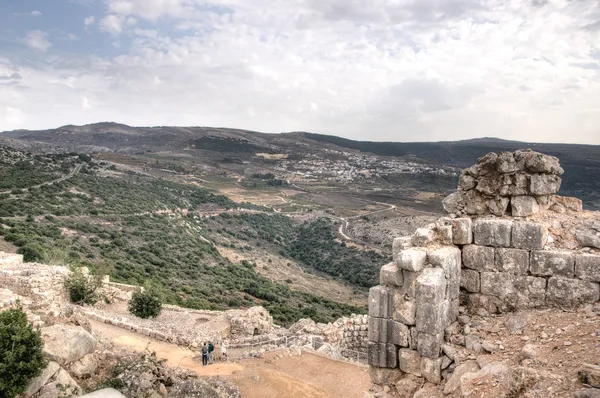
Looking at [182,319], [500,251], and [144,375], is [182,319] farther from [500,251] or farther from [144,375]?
[500,251]

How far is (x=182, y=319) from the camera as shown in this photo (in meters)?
20.5

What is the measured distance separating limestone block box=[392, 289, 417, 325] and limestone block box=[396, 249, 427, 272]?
1.46 ft

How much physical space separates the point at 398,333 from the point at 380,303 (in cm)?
52

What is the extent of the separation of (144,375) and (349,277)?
109 feet

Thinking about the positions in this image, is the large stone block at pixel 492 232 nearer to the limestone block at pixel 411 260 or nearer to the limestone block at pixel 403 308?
the limestone block at pixel 411 260

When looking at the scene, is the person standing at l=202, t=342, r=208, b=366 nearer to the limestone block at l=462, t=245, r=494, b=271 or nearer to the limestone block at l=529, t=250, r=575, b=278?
the limestone block at l=462, t=245, r=494, b=271

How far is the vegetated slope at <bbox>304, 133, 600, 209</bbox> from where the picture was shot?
2817 inches

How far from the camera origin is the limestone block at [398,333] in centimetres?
627

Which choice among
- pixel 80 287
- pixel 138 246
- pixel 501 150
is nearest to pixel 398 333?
pixel 80 287

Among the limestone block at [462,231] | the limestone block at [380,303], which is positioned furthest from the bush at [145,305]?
the limestone block at [462,231]

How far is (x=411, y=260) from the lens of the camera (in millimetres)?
6164

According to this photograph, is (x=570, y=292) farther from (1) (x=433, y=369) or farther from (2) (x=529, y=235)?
(1) (x=433, y=369)

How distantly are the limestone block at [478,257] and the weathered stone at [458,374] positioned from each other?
1587mm

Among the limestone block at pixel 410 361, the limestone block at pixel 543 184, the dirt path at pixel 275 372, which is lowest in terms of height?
the dirt path at pixel 275 372
